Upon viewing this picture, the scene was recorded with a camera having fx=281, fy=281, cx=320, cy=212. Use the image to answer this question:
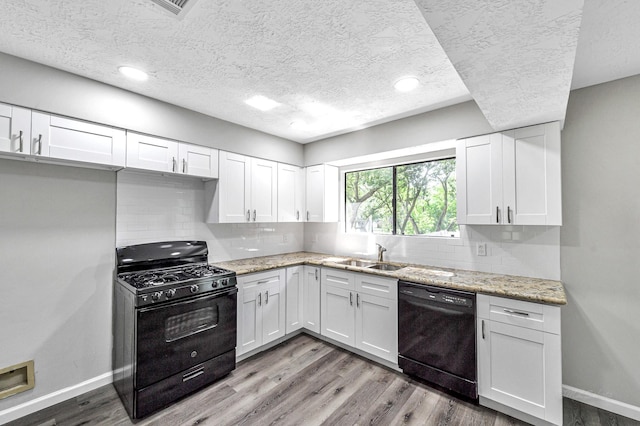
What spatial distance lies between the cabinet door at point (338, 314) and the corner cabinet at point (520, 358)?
4.07ft

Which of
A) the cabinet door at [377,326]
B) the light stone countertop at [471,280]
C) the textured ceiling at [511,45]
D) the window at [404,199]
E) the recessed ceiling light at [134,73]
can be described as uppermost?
the recessed ceiling light at [134,73]

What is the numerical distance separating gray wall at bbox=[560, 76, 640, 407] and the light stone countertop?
0.29 meters

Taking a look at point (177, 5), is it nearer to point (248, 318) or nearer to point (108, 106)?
point (108, 106)

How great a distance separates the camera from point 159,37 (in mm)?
1708

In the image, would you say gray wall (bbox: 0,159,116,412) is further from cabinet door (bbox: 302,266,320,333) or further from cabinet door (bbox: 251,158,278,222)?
cabinet door (bbox: 302,266,320,333)

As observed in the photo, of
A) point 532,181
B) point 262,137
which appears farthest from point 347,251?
point 532,181

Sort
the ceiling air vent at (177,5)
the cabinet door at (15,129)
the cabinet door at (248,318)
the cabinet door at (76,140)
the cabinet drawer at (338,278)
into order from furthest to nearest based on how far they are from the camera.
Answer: the cabinet drawer at (338,278)
the cabinet door at (248,318)
the cabinet door at (76,140)
the cabinet door at (15,129)
the ceiling air vent at (177,5)

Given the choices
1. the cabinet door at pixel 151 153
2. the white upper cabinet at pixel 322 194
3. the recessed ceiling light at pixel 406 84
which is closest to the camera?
the recessed ceiling light at pixel 406 84

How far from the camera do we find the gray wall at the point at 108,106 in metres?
1.92

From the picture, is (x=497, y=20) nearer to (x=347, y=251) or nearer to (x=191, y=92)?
(x=191, y=92)

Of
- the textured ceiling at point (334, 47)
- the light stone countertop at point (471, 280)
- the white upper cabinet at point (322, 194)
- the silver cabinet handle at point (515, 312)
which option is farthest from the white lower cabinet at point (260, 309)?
the silver cabinet handle at point (515, 312)

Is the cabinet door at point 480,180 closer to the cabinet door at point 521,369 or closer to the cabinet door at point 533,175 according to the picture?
the cabinet door at point 533,175

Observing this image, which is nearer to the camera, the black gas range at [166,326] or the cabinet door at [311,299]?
the black gas range at [166,326]

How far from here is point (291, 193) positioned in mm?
3887
